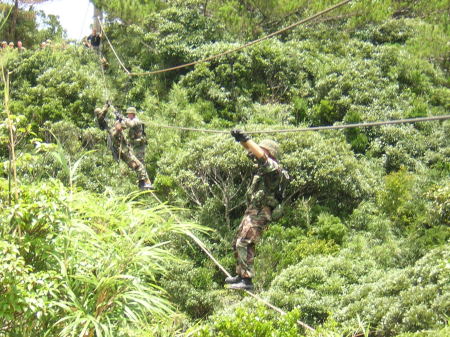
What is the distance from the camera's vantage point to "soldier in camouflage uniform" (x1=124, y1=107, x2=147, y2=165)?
10555 millimetres

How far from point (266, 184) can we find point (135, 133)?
13.7 ft

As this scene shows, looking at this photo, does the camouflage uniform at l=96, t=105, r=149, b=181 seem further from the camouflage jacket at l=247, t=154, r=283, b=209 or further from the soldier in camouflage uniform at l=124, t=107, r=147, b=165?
the camouflage jacket at l=247, t=154, r=283, b=209

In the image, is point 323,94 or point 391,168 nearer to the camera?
point 391,168

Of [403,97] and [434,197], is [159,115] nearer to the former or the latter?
[403,97]

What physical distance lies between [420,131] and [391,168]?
1341mm

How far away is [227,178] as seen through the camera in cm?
1217

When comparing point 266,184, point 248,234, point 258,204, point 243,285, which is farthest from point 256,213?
point 243,285

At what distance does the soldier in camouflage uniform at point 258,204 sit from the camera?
6770 millimetres

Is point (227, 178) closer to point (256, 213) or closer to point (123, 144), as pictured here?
point (123, 144)

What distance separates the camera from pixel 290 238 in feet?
37.4

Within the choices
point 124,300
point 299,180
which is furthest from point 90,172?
point 124,300

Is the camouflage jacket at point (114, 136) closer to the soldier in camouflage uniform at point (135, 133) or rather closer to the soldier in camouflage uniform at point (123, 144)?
the soldier in camouflage uniform at point (123, 144)

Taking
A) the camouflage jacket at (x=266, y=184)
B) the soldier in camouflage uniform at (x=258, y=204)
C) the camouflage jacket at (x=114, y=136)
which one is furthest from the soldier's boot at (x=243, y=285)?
the camouflage jacket at (x=114, y=136)

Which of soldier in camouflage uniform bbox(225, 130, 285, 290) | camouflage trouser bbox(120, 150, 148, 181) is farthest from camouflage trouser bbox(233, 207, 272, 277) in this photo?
camouflage trouser bbox(120, 150, 148, 181)
